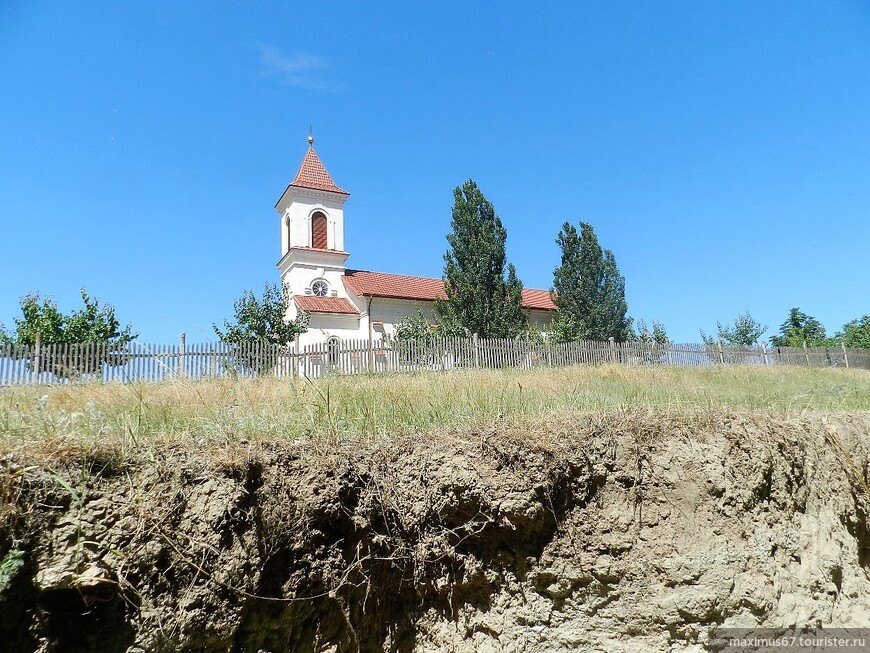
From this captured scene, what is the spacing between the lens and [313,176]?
3553 centimetres

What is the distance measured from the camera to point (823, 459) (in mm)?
4211

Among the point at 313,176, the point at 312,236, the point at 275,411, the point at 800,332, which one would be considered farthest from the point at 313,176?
the point at 800,332

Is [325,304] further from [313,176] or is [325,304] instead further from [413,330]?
[313,176]

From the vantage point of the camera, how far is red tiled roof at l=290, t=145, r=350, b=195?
34.3 metres

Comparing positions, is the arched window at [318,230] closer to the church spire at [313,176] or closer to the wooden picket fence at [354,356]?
the church spire at [313,176]

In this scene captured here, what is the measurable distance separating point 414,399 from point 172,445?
241 cm

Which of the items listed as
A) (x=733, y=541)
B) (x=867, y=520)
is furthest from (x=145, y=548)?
(x=867, y=520)

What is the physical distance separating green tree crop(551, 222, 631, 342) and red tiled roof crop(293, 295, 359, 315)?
14712 mm

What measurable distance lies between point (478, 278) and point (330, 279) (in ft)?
35.8

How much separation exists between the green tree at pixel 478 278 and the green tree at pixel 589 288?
5.85m

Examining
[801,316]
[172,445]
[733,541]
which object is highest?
[801,316]

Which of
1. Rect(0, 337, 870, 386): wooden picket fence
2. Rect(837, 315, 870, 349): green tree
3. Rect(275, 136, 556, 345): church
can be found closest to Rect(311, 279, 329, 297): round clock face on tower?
Rect(275, 136, 556, 345): church

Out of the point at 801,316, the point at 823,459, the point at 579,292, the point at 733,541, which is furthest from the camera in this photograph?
the point at 801,316

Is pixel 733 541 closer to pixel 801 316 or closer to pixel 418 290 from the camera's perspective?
pixel 418 290
